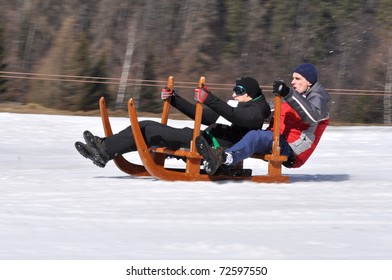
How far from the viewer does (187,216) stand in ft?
19.9

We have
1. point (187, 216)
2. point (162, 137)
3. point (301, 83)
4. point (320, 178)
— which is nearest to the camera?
point (187, 216)

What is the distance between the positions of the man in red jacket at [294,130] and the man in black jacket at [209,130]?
168mm

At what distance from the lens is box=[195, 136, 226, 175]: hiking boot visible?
23.5 ft

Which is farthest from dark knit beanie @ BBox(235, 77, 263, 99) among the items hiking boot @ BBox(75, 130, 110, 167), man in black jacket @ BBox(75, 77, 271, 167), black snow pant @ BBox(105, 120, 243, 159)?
hiking boot @ BBox(75, 130, 110, 167)

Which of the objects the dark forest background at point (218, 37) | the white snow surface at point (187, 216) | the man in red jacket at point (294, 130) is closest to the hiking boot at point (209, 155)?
the man in red jacket at point (294, 130)

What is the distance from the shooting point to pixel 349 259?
479cm

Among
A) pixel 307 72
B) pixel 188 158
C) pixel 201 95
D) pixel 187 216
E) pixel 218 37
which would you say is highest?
pixel 218 37

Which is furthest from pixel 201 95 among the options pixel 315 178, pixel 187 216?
pixel 315 178

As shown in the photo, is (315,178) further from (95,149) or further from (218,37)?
(218,37)

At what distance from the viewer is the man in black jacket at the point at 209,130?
736 centimetres

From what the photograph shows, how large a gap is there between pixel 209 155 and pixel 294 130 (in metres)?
0.98

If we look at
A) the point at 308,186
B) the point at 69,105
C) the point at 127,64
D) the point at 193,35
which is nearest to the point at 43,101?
the point at 69,105

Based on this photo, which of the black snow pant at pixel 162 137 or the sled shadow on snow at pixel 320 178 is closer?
the black snow pant at pixel 162 137

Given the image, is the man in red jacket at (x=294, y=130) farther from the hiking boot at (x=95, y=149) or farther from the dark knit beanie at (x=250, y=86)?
the hiking boot at (x=95, y=149)
